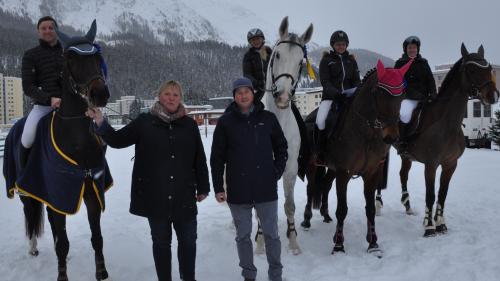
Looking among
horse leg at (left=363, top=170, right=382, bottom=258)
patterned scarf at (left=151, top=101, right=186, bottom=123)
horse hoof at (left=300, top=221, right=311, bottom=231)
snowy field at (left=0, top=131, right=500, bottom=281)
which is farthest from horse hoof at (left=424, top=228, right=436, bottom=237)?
patterned scarf at (left=151, top=101, right=186, bottom=123)

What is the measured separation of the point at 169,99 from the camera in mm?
3533

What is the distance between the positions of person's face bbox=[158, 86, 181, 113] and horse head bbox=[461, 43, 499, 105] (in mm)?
4327

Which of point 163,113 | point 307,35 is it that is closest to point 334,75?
point 307,35

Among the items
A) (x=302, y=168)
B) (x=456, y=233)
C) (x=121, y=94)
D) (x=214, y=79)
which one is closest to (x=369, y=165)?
(x=302, y=168)

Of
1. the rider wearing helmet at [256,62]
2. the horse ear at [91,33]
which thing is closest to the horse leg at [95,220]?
the horse ear at [91,33]

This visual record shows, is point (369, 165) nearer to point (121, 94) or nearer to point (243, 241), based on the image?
point (243, 241)

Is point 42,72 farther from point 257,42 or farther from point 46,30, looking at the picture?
point 257,42

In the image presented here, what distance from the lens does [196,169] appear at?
3.74 m

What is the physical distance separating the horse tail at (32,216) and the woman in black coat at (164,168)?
234 centimetres

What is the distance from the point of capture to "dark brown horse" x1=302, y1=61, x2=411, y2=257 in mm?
4500

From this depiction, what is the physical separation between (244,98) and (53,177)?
83.4 inches

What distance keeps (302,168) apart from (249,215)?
6.07ft

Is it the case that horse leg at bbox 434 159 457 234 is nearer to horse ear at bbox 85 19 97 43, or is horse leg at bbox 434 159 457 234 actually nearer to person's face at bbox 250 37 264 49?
person's face at bbox 250 37 264 49

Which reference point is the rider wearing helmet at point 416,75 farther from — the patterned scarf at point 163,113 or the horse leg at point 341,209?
the patterned scarf at point 163,113
